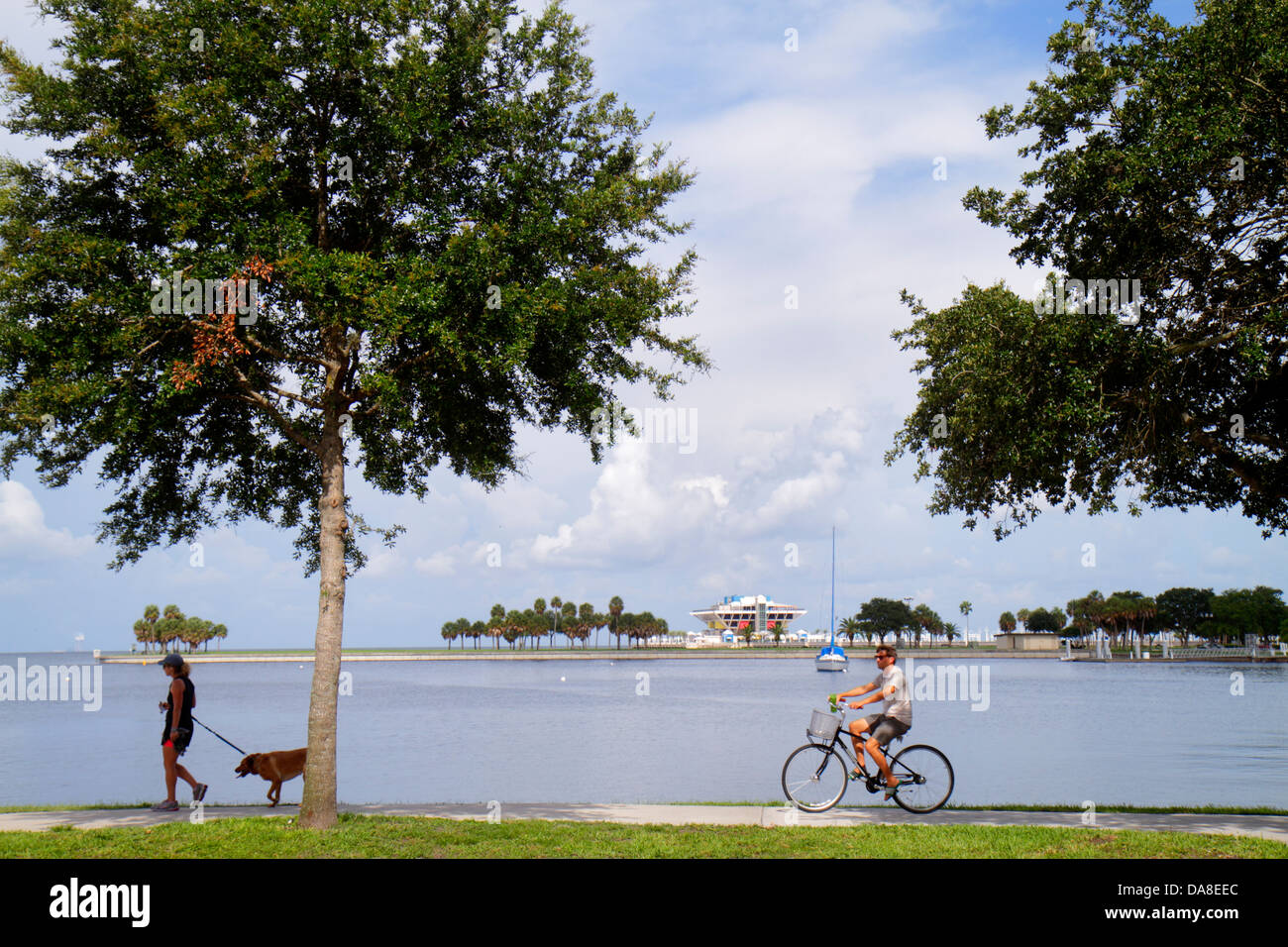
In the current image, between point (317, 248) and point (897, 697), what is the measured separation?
960cm

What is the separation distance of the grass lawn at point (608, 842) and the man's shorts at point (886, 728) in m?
1.56

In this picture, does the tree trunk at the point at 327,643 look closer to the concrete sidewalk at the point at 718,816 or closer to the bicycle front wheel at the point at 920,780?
the concrete sidewalk at the point at 718,816

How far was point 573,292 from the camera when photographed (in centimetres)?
1295

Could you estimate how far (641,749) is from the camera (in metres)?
33.2

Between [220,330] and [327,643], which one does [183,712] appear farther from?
[220,330]

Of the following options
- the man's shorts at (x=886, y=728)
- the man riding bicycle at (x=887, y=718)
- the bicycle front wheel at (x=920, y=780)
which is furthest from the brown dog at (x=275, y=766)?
the bicycle front wheel at (x=920, y=780)

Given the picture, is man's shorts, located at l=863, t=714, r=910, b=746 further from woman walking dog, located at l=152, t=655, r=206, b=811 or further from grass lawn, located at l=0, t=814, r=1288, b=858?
woman walking dog, located at l=152, t=655, r=206, b=811

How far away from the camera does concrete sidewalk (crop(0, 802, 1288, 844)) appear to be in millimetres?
12109

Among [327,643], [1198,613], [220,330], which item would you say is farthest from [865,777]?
[1198,613]

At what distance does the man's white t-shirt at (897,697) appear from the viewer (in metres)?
12.9
